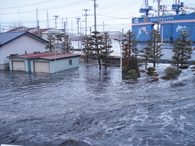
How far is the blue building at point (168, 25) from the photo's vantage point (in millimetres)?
47031

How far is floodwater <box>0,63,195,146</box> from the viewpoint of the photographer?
25.5ft

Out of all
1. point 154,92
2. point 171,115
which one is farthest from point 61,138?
point 154,92

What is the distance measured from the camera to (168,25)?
52.2 meters

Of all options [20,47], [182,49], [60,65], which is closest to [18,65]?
[20,47]

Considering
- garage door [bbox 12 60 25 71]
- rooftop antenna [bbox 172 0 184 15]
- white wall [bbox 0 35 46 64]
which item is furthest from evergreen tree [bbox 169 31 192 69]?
rooftop antenna [bbox 172 0 184 15]

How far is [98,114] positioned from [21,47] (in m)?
19.7

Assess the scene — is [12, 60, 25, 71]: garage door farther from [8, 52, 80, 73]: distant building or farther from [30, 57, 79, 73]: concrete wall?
[30, 57, 79, 73]: concrete wall

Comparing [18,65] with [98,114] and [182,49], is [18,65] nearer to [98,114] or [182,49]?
[98,114]

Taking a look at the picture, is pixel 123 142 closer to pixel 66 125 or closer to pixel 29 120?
pixel 66 125

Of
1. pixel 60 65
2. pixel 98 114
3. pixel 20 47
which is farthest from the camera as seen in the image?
pixel 20 47

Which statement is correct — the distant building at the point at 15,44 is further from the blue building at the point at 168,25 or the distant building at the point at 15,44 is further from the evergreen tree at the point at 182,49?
the blue building at the point at 168,25

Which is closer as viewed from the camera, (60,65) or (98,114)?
(98,114)

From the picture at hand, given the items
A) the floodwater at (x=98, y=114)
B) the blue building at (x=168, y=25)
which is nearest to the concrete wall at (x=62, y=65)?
the floodwater at (x=98, y=114)

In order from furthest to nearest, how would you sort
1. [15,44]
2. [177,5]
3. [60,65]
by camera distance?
[177,5] < [15,44] < [60,65]
